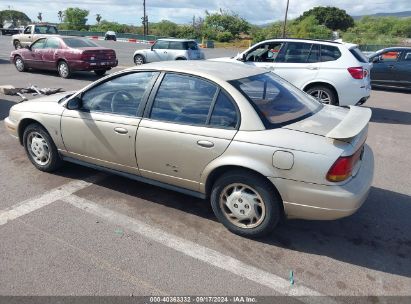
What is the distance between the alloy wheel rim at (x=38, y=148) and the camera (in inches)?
181

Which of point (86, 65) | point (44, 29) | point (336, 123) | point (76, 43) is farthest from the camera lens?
point (44, 29)

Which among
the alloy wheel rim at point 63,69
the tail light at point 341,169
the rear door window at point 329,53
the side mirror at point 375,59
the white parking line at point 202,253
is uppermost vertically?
the rear door window at point 329,53

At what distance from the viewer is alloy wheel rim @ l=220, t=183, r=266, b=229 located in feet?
10.7

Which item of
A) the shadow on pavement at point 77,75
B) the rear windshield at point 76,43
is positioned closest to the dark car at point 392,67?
the shadow on pavement at point 77,75

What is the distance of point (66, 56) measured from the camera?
12.5 meters

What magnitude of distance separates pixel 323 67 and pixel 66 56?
8.99 meters

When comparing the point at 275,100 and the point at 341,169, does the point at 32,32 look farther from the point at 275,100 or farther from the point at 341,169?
the point at 341,169

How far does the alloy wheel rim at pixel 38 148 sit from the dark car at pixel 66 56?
842cm

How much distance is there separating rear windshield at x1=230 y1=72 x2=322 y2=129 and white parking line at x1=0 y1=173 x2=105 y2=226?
2.33m

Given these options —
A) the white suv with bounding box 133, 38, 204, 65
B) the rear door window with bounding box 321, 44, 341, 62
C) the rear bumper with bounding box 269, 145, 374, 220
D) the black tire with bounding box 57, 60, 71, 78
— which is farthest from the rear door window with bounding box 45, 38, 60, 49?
the rear bumper with bounding box 269, 145, 374, 220

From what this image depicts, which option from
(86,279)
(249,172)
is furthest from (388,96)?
(86,279)

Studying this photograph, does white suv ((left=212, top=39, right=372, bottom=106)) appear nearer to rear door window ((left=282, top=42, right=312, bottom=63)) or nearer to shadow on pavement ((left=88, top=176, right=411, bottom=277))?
rear door window ((left=282, top=42, right=312, bottom=63))

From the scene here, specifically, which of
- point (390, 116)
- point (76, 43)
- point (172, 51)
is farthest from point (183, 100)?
point (172, 51)

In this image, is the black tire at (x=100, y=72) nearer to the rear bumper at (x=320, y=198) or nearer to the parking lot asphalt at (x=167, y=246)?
the parking lot asphalt at (x=167, y=246)
